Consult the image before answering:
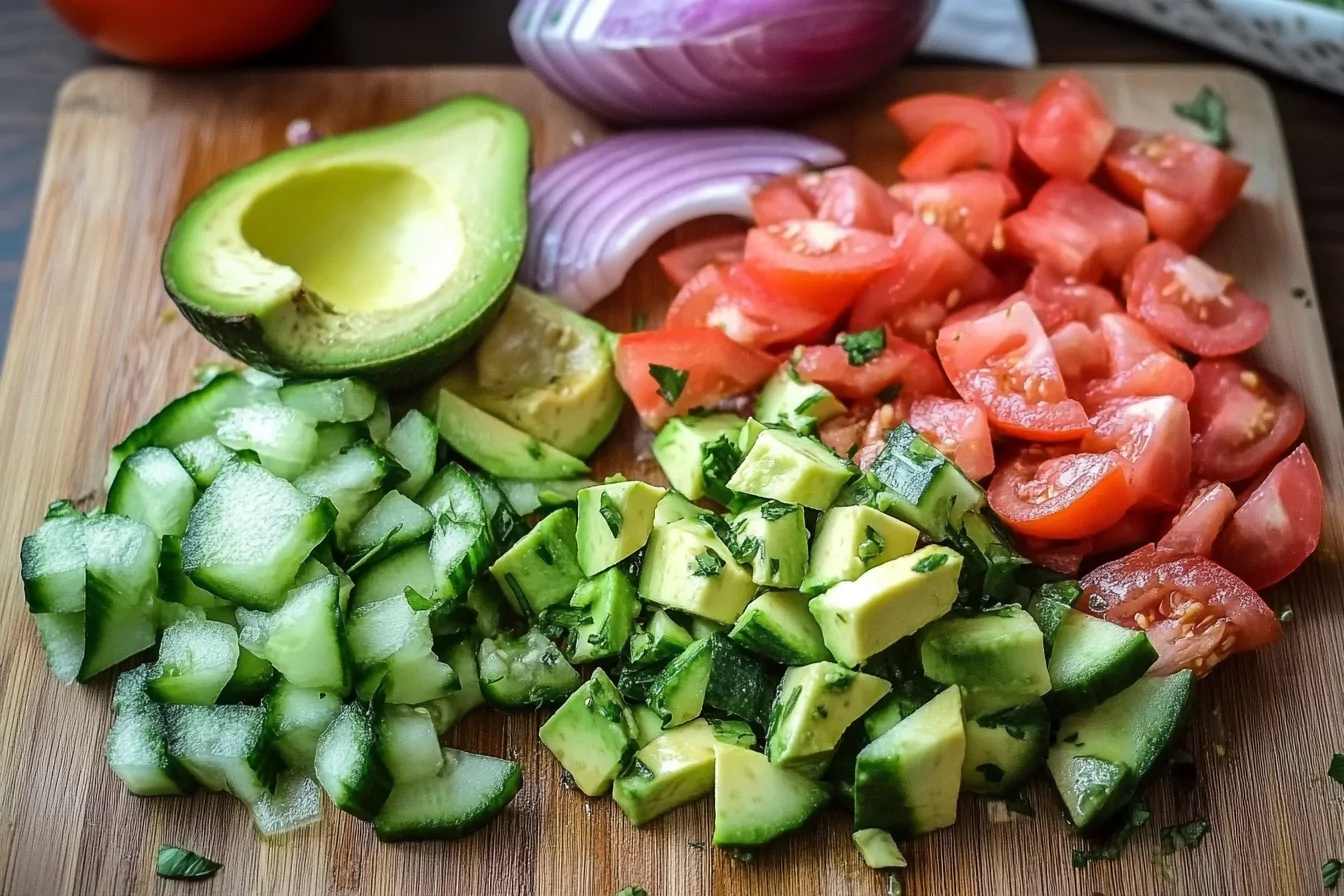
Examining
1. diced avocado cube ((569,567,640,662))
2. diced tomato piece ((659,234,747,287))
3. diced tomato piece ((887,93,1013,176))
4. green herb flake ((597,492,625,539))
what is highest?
diced tomato piece ((887,93,1013,176))

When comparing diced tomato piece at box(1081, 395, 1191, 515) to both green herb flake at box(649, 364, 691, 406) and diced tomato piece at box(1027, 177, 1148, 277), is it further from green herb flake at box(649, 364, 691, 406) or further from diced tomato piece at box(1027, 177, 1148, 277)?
green herb flake at box(649, 364, 691, 406)

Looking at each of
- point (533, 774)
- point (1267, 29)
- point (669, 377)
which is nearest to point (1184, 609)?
point (669, 377)

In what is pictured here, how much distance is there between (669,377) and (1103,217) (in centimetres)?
93

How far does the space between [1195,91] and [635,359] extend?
1470 millimetres

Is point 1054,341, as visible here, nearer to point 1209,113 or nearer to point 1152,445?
point 1152,445

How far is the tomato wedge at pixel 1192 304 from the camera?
209 cm

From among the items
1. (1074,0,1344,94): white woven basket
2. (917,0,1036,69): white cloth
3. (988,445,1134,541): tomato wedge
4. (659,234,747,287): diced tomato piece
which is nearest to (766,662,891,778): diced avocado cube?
(988,445,1134,541): tomato wedge

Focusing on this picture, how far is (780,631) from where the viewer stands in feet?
5.61

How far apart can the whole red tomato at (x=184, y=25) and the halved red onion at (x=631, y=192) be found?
723 mm

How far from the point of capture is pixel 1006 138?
232cm

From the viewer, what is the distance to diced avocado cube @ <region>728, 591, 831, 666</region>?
1.71 meters

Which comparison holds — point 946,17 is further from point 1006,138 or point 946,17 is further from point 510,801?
point 510,801

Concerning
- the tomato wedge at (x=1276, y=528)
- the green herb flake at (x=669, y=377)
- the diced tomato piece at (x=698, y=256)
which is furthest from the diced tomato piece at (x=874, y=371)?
the tomato wedge at (x=1276, y=528)

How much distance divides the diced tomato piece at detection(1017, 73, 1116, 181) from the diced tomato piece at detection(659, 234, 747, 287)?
2.06ft
